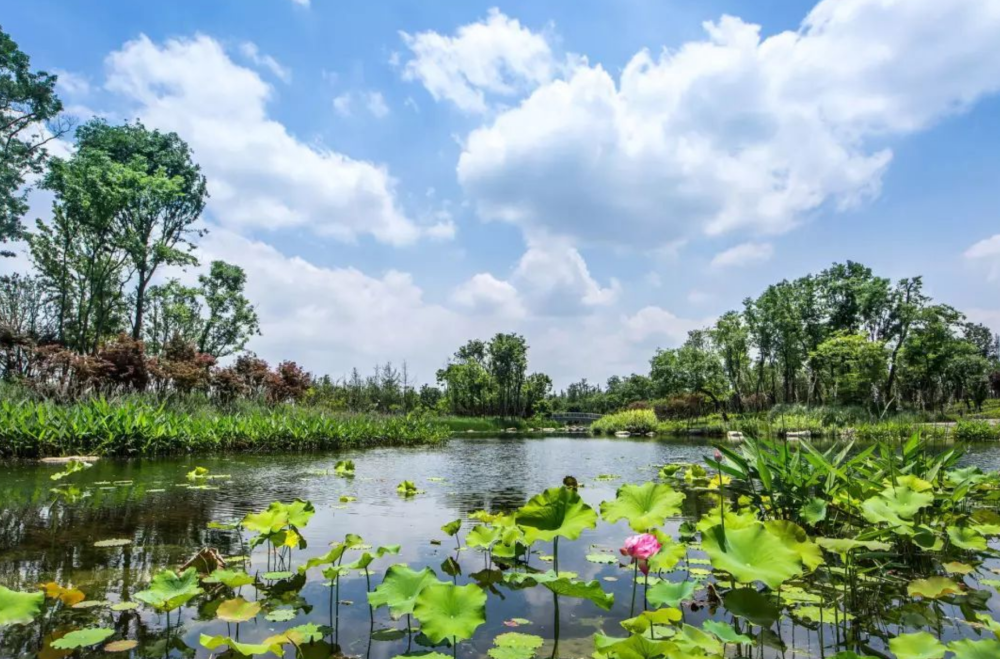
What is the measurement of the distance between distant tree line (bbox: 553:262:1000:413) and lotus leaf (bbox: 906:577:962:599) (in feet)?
86.2

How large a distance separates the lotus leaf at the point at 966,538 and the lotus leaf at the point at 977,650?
1531 mm

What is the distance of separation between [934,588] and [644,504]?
1205 millimetres

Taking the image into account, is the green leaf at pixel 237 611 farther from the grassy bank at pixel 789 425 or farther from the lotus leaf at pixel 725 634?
the grassy bank at pixel 789 425

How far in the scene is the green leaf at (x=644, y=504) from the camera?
97.1 inches

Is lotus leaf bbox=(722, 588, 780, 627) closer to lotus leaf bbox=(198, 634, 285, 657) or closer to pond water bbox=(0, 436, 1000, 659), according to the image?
pond water bbox=(0, 436, 1000, 659)

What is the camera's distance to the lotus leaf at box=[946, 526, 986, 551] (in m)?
2.75

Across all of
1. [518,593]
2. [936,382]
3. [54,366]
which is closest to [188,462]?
[54,366]

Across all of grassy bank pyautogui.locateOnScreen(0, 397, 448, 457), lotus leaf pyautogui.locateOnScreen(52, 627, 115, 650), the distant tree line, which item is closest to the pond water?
lotus leaf pyautogui.locateOnScreen(52, 627, 115, 650)

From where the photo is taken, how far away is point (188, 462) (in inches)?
363

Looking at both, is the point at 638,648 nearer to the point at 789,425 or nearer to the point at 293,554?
the point at 293,554

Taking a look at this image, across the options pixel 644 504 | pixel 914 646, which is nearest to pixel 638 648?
pixel 914 646

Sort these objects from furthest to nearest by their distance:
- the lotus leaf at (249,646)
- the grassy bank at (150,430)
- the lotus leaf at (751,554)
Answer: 1. the grassy bank at (150,430)
2. the lotus leaf at (751,554)
3. the lotus leaf at (249,646)

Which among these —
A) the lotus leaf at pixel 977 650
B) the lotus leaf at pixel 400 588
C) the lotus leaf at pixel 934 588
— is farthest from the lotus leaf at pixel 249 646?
the lotus leaf at pixel 934 588

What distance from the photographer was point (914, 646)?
1.62m
